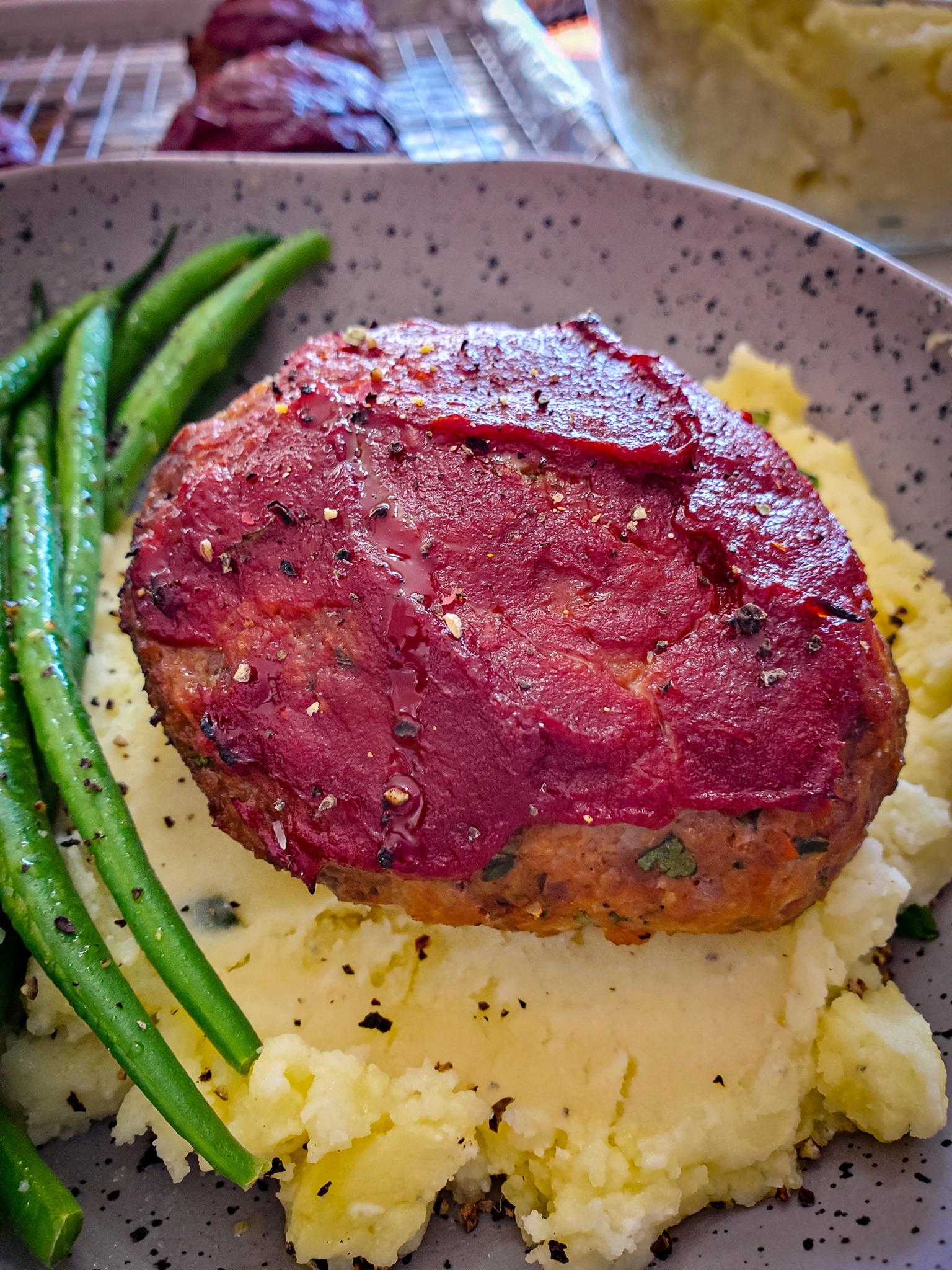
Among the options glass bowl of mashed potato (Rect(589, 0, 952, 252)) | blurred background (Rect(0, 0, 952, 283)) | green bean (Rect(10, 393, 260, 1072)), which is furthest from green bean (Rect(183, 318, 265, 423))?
glass bowl of mashed potato (Rect(589, 0, 952, 252))

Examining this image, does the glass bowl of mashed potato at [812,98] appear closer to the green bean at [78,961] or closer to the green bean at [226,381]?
the green bean at [226,381]

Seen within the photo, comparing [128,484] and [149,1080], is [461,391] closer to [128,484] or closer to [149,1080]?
[128,484]

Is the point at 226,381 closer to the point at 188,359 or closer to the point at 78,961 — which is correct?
the point at 188,359

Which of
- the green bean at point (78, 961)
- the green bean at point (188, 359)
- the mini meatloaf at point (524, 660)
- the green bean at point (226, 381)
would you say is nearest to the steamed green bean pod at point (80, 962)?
the green bean at point (78, 961)

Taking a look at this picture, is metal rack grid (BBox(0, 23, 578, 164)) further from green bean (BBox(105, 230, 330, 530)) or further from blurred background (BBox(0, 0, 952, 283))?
green bean (BBox(105, 230, 330, 530))

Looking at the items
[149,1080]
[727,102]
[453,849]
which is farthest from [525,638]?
[727,102]

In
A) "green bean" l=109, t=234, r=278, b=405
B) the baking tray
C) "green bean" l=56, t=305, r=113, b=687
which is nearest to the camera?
"green bean" l=56, t=305, r=113, b=687
